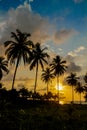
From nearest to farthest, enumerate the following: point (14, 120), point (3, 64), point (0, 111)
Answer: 1. point (14, 120)
2. point (0, 111)
3. point (3, 64)

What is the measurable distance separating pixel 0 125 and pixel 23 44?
29.4 metres

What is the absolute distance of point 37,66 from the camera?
67250mm

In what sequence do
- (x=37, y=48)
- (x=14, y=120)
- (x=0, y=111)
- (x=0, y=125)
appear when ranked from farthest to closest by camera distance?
(x=37, y=48) → (x=0, y=111) → (x=14, y=120) → (x=0, y=125)

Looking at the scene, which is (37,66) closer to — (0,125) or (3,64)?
(3,64)

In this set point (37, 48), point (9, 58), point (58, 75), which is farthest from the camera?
point (58, 75)

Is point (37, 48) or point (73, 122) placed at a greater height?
point (37, 48)

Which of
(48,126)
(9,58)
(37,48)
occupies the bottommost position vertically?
(48,126)

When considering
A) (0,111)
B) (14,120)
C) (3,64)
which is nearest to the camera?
(14,120)

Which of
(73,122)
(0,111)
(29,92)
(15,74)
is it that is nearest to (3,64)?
(29,92)

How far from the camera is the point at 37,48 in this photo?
6712 centimetres

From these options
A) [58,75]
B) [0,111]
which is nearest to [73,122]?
[0,111]

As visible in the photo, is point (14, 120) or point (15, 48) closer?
point (14, 120)

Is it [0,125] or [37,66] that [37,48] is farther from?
[0,125]

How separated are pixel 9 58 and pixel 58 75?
30298mm
